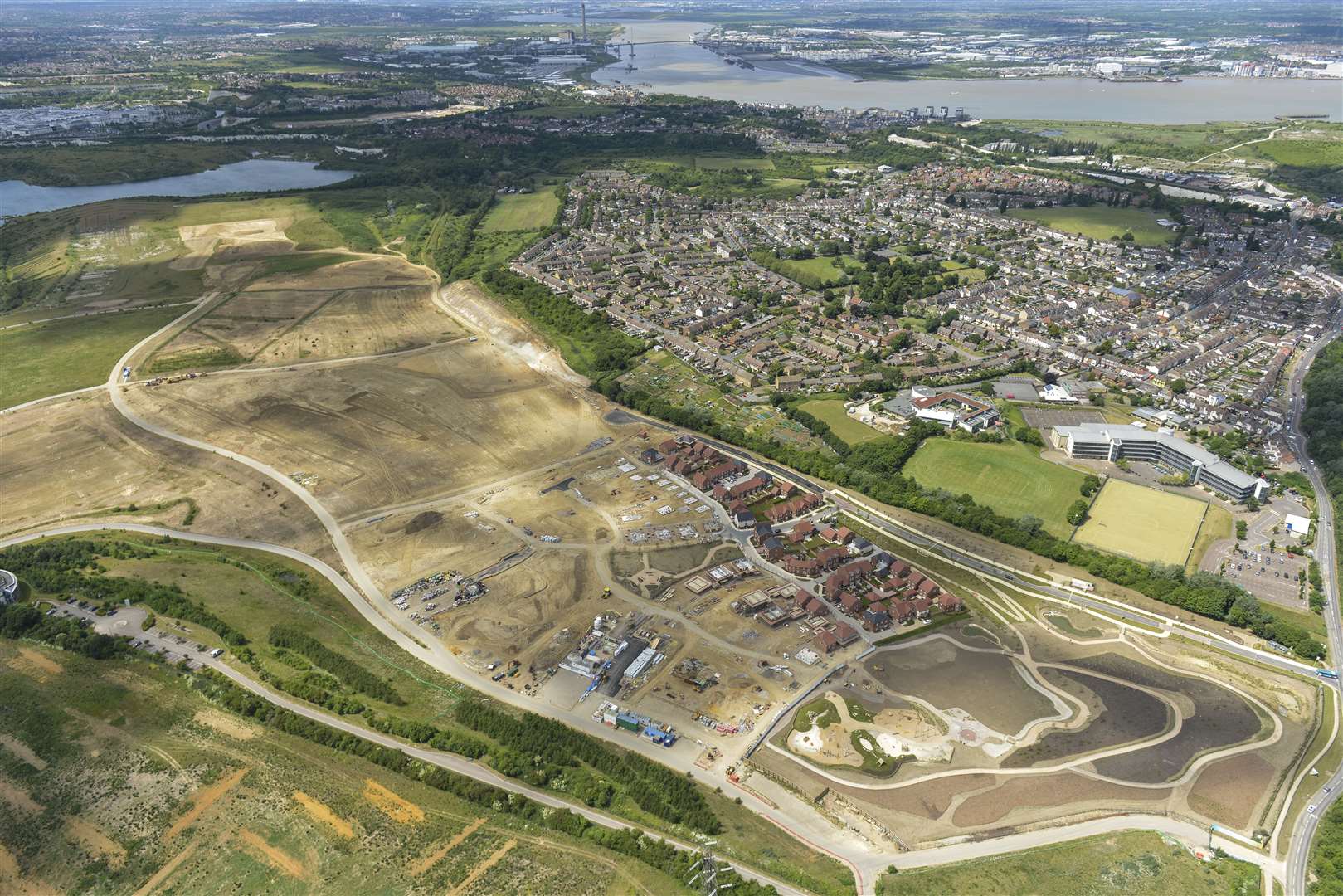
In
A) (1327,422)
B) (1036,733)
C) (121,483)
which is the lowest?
(1036,733)

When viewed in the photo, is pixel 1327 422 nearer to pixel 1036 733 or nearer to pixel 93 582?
pixel 1036 733

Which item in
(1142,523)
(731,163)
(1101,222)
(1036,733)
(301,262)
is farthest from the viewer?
(731,163)

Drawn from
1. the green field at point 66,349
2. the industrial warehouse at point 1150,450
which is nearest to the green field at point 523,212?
the green field at point 66,349

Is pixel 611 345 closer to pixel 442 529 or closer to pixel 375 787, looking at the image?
pixel 442 529

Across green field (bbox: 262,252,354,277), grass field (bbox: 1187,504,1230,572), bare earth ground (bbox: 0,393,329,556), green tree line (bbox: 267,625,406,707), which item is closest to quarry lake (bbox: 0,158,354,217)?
green field (bbox: 262,252,354,277)

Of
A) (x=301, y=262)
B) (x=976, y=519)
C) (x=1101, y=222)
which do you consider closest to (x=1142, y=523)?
(x=976, y=519)

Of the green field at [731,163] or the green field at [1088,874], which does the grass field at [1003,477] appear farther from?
the green field at [731,163]

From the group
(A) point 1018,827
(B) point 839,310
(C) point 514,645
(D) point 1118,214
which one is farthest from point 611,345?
(D) point 1118,214

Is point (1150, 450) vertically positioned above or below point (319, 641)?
above
